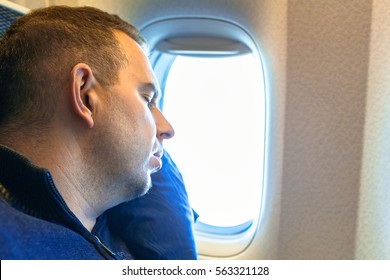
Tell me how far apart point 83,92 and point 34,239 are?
34cm

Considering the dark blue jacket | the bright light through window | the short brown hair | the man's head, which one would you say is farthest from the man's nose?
the bright light through window

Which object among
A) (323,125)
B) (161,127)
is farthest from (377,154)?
(161,127)

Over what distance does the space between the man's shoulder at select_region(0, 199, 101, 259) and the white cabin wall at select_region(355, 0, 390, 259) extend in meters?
0.88

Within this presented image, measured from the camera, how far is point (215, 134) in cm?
173

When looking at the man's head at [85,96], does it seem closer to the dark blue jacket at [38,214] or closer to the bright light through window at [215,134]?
the dark blue jacket at [38,214]

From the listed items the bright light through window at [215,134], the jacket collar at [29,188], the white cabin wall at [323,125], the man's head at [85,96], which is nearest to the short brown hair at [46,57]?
the man's head at [85,96]

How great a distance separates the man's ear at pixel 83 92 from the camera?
0.79 m

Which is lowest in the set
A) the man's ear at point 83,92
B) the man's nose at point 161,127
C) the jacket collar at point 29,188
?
the jacket collar at point 29,188

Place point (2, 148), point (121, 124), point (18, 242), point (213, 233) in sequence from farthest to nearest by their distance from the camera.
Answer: point (213, 233) → point (121, 124) → point (2, 148) → point (18, 242)

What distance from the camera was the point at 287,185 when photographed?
4.10ft

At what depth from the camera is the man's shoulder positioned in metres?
0.60

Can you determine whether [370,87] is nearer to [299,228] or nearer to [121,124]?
[299,228]

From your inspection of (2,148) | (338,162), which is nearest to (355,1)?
(338,162)

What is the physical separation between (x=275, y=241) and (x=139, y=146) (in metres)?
0.70
